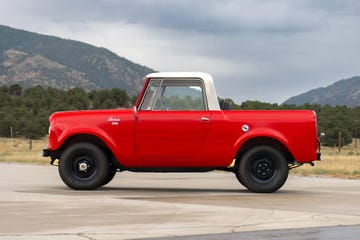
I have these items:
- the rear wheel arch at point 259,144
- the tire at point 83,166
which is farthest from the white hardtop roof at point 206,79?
the tire at point 83,166

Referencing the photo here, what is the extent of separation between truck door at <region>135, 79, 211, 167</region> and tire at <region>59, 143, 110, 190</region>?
0.77 meters

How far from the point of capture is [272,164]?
557 inches

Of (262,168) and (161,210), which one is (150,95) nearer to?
(262,168)

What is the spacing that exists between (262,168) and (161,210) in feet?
12.8

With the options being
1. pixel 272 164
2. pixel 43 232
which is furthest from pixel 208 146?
pixel 43 232

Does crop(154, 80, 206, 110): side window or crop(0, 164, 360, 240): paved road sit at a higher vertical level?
crop(154, 80, 206, 110): side window

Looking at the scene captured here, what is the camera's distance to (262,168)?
14.2m

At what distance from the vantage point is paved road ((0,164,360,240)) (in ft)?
28.8

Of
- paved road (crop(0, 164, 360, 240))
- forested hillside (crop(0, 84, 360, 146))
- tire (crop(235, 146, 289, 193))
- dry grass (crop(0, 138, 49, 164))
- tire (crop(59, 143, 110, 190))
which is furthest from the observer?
forested hillside (crop(0, 84, 360, 146))

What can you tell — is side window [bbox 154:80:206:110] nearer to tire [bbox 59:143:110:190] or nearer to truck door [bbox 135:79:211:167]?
truck door [bbox 135:79:211:167]

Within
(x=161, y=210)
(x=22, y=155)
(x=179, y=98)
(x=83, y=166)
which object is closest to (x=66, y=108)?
(x=22, y=155)

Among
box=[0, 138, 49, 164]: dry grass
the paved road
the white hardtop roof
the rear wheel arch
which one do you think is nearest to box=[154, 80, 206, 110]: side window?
the white hardtop roof

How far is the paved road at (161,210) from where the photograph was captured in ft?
28.8

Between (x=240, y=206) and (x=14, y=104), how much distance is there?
95.3 meters
